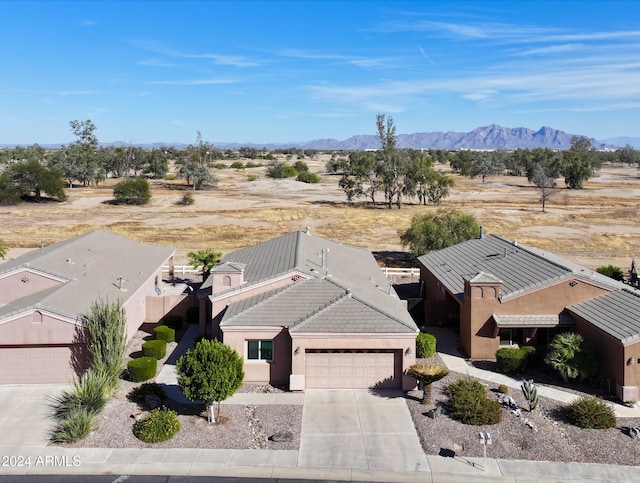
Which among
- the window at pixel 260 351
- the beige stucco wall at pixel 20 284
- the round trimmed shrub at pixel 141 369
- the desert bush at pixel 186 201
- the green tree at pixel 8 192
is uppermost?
the green tree at pixel 8 192

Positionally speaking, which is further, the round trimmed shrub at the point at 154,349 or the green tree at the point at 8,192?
the green tree at the point at 8,192

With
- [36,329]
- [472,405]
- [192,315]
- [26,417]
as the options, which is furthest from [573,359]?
[36,329]

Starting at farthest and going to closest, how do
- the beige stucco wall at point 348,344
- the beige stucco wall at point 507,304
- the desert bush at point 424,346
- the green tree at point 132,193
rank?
the green tree at point 132,193, the desert bush at point 424,346, the beige stucco wall at point 507,304, the beige stucco wall at point 348,344

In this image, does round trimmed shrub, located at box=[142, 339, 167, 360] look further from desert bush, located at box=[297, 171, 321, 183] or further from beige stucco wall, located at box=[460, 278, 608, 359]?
desert bush, located at box=[297, 171, 321, 183]

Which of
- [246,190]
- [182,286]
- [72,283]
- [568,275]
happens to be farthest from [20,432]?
[246,190]

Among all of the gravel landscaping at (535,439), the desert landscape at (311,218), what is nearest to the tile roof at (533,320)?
the gravel landscaping at (535,439)

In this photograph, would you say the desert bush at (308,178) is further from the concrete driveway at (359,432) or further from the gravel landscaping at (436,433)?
the gravel landscaping at (436,433)
